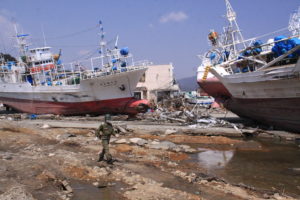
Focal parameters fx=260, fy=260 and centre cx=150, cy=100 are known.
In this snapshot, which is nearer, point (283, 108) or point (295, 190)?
point (295, 190)

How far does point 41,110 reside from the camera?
25453 mm

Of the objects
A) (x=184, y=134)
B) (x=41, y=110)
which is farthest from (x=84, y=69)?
(x=184, y=134)

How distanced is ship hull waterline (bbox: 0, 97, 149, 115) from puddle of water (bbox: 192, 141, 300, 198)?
9.70 m

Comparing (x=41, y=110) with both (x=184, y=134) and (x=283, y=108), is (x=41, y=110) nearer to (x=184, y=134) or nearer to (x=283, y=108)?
(x=184, y=134)

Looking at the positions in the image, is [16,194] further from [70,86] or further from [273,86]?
[70,86]

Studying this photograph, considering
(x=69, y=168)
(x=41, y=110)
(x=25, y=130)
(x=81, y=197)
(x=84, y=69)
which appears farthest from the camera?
(x=41, y=110)

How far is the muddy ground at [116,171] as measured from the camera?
6254mm

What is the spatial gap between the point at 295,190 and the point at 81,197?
5.81 m

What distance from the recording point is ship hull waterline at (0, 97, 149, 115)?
822 inches

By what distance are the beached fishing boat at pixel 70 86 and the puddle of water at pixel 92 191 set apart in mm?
13702

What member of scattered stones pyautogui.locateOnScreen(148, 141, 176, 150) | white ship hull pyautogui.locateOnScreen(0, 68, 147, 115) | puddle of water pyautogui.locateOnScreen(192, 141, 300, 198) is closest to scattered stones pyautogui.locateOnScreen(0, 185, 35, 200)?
puddle of water pyautogui.locateOnScreen(192, 141, 300, 198)

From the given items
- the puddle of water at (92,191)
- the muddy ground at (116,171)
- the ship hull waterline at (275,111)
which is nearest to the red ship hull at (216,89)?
the ship hull waterline at (275,111)

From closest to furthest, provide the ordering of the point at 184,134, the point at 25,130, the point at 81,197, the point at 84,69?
1. the point at 81,197
2. the point at 184,134
3. the point at 25,130
4. the point at 84,69

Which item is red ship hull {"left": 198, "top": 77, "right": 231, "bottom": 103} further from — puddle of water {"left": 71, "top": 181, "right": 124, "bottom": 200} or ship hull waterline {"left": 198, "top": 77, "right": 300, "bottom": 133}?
puddle of water {"left": 71, "top": 181, "right": 124, "bottom": 200}
